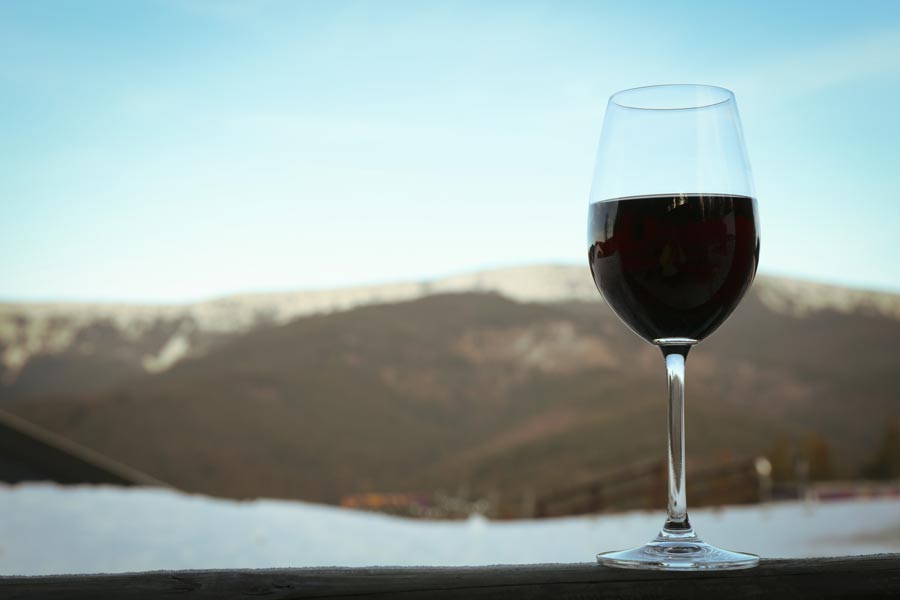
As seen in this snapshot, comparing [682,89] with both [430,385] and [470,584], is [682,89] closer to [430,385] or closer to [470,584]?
[470,584]

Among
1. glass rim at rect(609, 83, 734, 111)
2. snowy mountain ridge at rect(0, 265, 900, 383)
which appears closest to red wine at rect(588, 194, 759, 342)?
glass rim at rect(609, 83, 734, 111)

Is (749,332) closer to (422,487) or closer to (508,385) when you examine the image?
(508,385)

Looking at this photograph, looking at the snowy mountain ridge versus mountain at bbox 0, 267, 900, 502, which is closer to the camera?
mountain at bbox 0, 267, 900, 502

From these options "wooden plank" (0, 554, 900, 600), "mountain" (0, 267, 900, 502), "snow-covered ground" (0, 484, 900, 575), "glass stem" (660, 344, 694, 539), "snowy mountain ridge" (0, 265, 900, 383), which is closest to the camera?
"wooden plank" (0, 554, 900, 600)

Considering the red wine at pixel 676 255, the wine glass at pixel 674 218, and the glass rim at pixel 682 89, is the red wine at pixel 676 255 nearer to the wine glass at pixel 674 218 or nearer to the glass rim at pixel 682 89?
the wine glass at pixel 674 218

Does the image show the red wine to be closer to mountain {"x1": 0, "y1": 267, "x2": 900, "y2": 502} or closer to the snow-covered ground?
the snow-covered ground
